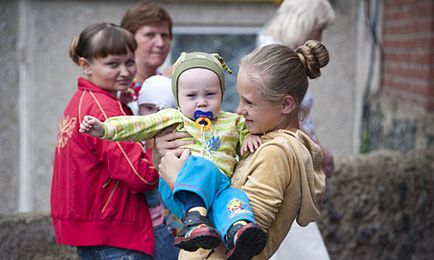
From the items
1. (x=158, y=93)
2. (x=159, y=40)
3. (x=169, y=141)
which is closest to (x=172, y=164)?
(x=169, y=141)

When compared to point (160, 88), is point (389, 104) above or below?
below

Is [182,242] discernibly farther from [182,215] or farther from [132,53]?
[132,53]

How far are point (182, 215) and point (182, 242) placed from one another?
10.5 inches

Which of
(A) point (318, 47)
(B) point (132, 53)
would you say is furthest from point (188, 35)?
(A) point (318, 47)

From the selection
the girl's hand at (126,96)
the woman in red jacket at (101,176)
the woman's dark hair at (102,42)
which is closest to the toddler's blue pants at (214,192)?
the woman in red jacket at (101,176)

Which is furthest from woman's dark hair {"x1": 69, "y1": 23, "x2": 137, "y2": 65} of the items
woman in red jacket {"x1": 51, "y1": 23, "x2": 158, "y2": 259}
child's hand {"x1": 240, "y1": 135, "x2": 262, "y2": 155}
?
child's hand {"x1": 240, "y1": 135, "x2": 262, "y2": 155}

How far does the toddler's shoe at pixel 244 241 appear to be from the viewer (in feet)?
7.59

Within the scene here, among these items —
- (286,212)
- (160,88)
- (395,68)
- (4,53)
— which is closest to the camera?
(286,212)

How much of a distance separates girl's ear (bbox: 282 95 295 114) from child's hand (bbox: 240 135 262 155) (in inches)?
5.3

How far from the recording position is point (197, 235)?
2.36m

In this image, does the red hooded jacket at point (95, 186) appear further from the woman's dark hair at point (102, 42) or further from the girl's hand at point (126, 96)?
the girl's hand at point (126, 96)

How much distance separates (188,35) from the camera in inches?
240

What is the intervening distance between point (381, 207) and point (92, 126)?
267 cm

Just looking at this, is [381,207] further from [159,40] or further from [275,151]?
[275,151]
